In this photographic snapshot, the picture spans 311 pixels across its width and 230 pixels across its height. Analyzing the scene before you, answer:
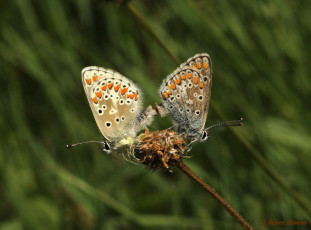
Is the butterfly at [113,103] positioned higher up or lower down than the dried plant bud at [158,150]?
higher up

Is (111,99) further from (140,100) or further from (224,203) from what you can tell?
(224,203)

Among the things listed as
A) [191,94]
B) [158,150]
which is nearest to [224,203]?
[158,150]

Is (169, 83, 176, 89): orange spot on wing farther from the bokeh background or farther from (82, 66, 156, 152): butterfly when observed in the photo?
the bokeh background

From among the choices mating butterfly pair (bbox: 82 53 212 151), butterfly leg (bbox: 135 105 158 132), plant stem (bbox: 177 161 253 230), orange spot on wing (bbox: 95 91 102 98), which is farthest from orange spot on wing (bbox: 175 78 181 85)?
plant stem (bbox: 177 161 253 230)

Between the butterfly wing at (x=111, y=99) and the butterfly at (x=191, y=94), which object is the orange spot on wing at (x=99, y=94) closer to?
the butterfly wing at (x=111, y=99)

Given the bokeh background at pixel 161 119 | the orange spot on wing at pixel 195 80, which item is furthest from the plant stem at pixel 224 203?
the bokeh background at pixel 161 119

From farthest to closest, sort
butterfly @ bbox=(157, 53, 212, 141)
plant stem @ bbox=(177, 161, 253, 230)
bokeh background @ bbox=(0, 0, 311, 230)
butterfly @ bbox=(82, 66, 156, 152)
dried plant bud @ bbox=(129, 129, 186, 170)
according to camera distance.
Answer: bokeh background @ bbox=(0, 0, 311, 230), butterfly @ bbox=(82, 66, 156, 152), butterfly @ bbox=(157, 53, 212, 141), dried plant bud @ bbox=(129, 129, 186, 170), plant stem @ bbox=(177, 161, 253, 230)
